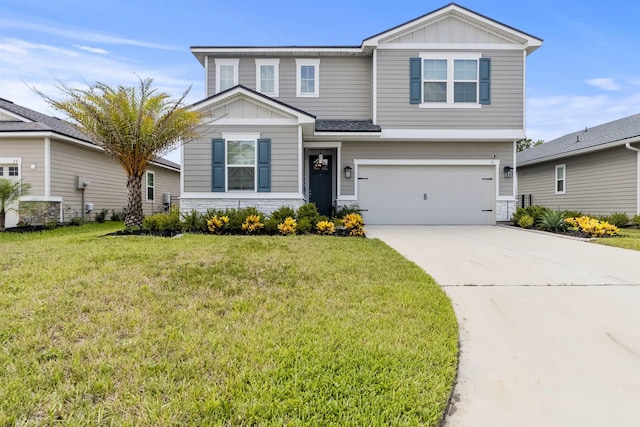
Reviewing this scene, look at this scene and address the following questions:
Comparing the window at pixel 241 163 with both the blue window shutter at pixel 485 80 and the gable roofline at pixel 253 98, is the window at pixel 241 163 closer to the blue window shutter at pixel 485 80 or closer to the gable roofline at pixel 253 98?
the gable roofline at pixel 253 98

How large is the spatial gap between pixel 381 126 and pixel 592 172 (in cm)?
896

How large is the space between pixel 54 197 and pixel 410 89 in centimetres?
1262

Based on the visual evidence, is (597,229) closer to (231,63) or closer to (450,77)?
(450,77)

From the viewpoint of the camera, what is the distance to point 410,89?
1177 centimetres

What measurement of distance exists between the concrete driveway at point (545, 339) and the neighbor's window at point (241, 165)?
5.94 metres

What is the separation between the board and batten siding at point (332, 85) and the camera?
12.6 meters

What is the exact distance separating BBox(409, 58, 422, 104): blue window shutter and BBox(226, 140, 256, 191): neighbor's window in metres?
5.64

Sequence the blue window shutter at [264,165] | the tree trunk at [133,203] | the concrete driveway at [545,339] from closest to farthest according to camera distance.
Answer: the concrete driveway at [545,339]
the tree trunk at [133,203]
the blue window shutter at [264,165]

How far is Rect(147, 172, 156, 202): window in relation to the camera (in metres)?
17.6

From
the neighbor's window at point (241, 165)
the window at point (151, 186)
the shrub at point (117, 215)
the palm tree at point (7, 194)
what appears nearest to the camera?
the palm tree at point (7, 194)

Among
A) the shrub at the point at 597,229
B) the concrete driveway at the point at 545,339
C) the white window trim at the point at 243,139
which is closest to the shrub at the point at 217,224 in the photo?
the white window trim at the point at 243,139

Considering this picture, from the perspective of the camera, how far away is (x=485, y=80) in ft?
38.2

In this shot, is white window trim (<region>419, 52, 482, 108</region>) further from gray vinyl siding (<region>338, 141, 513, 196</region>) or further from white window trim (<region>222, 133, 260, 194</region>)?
white window trim (<region>222, 133, 260, 194</region>)

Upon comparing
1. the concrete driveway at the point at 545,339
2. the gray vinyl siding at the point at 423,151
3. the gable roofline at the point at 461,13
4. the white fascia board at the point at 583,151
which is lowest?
the concrete driveway at the point at 545,339
